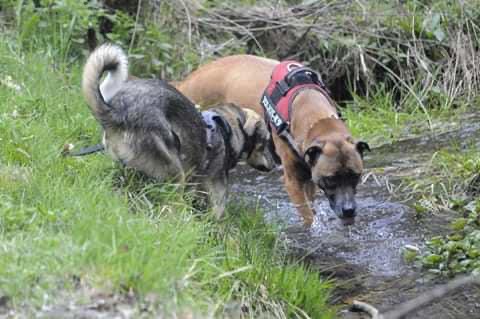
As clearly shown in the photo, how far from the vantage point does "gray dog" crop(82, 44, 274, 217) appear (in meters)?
5.13

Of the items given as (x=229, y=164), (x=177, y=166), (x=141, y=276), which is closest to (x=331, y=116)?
(x=229, y=164)

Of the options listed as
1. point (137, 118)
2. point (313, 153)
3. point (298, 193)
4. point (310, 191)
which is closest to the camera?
point (137, 118)

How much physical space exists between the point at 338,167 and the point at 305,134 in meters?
0.53

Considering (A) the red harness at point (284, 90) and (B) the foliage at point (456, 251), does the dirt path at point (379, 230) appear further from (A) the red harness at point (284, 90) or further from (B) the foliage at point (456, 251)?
(A) the red harness at point (284, 90)

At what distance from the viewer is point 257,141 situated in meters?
6.32

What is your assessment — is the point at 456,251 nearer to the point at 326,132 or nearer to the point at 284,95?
the point at 326,132

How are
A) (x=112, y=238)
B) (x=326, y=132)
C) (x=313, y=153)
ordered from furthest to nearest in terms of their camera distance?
(x=326, y=132) < (x=313, y=153) < (x=112, y=238)

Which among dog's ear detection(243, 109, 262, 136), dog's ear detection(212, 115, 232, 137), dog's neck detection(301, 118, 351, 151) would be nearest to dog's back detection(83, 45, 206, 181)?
dog's ear detection(212, 115, 232, 137)

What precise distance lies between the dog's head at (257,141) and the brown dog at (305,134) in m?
0.11

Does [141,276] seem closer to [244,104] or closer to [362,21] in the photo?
[244,104]

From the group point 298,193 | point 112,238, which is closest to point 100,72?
point 112,238

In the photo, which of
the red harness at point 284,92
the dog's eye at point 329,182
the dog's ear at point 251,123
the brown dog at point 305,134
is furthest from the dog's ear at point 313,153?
the dog's ear at point 251,123

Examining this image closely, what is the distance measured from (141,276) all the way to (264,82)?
3.80 m

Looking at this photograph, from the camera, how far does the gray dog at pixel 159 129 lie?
16.8 ft
